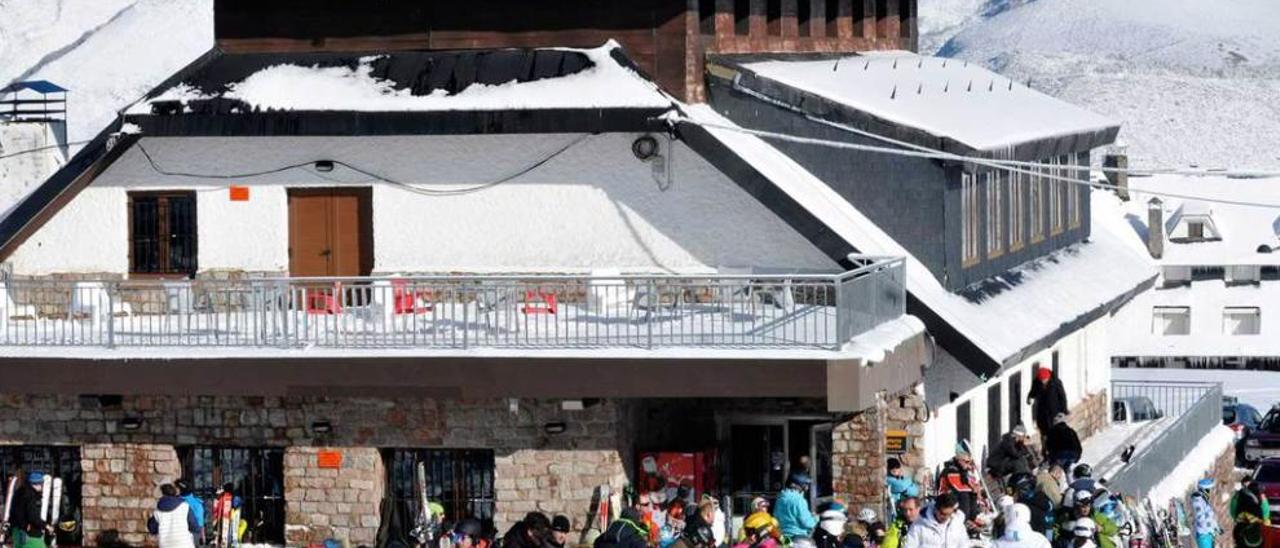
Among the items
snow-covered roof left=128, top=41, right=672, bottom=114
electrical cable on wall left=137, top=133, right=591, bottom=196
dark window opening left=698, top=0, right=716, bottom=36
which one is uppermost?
dark window opening left=698, top=0, right=716, bottom=36

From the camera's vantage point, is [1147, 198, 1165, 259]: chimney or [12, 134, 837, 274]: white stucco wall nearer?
[12, 134, 837, 274]: white stucco wall

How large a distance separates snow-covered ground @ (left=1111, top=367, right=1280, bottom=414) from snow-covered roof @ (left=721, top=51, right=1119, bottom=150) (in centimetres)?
3028

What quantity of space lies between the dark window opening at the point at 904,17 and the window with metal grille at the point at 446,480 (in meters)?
13.2

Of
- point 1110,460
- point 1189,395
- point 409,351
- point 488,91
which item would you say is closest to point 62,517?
point 409,351

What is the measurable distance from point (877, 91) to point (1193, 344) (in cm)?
5976

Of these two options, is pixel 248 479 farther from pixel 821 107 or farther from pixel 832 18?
pixel 832 18

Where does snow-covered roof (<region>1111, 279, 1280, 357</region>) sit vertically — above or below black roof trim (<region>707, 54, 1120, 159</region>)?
below

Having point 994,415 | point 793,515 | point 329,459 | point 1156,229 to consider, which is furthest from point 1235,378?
point 793,515

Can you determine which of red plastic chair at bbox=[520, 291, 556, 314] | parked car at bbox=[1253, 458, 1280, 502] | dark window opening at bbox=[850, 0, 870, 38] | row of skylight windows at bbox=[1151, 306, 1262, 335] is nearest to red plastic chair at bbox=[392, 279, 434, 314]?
red plastic chair at bbox=[520, 291, 556, 314]

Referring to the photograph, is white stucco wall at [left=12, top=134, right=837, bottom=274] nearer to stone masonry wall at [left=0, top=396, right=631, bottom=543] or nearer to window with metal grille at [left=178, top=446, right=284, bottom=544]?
stone masonry wall at [left=0, top=396, right=631, bottom=543]

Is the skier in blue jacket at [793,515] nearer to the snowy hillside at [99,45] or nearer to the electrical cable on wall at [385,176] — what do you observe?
the electrical cable on wall at [385,176]

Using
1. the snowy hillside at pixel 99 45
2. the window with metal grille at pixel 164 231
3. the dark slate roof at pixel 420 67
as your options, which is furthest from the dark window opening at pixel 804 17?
the snowy hillside at pixel 99 45

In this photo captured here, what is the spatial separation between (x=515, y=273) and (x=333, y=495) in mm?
4438

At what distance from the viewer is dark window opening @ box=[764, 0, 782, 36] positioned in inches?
1437
